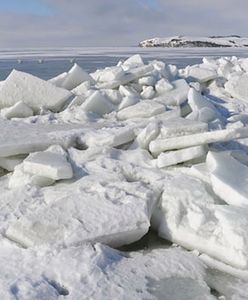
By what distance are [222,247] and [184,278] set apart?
0.33 m

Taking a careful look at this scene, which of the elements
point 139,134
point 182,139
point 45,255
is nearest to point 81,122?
point 139,134

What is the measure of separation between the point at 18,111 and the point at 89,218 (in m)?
2.66

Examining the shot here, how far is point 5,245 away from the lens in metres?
2.91

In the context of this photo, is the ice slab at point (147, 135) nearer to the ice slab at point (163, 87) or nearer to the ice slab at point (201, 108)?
the ice slab at point (201, 108)

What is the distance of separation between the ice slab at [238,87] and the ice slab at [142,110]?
183 centimetres

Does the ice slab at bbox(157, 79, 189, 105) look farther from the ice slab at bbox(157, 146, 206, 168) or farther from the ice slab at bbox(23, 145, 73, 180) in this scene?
the ice slab at bbox(23, 145, 73, 180)

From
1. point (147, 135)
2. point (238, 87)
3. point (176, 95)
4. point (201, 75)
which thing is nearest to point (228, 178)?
point (147, 135)

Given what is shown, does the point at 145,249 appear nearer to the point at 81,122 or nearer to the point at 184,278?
the point at 184,278

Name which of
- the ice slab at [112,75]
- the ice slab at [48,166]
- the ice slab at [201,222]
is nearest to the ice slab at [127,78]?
the ice slab at [112,75]

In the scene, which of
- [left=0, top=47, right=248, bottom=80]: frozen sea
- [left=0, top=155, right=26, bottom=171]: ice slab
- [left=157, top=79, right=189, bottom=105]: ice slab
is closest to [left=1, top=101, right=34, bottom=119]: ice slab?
[left=0, top=155, right=26, bottom=171]: ice slab

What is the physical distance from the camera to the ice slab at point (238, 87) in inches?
265

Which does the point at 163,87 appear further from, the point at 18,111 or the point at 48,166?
the point at 48,166

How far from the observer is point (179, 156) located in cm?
378

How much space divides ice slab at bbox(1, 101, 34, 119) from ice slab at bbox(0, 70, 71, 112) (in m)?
0.15
